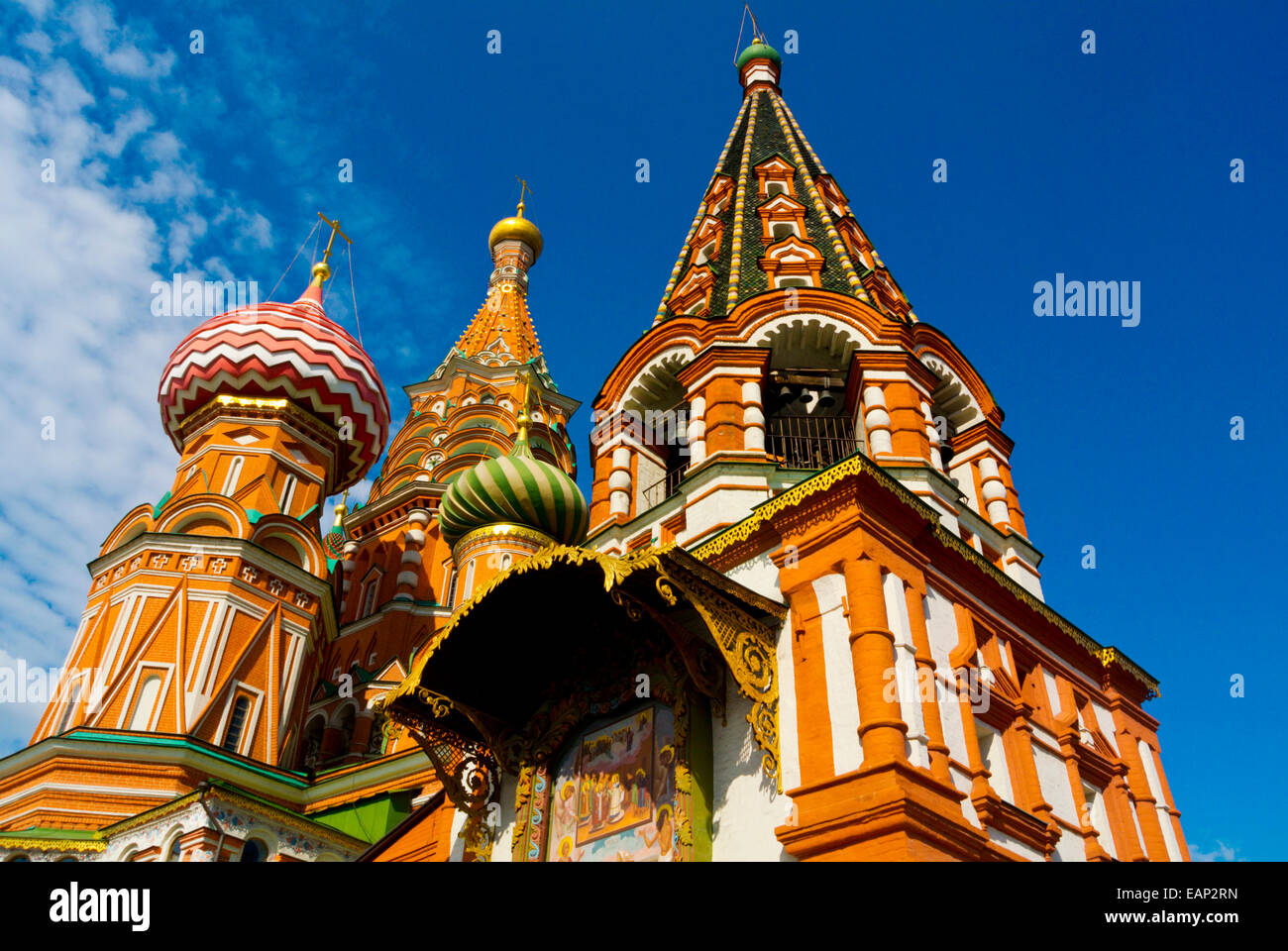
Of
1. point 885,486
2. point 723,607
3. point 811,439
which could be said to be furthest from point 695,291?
point 723,607

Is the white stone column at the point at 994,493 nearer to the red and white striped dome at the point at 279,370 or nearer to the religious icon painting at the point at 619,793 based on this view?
the religious icon painting at the point at 619,793

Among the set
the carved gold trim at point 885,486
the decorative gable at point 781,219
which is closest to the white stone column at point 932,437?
the carved gold trim at point 885,486

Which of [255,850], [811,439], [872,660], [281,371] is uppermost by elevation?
[281,371]

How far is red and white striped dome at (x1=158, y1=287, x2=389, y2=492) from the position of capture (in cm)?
2309

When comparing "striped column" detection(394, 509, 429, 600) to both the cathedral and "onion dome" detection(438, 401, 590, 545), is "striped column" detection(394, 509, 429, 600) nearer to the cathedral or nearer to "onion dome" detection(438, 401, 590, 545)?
the cathedral

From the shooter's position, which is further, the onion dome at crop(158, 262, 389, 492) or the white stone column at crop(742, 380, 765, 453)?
the onion dome at crop(158, 262, 389, 492)

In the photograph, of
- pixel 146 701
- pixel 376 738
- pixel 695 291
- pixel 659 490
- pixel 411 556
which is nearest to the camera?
pixel 659 490

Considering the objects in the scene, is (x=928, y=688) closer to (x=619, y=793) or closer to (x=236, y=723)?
(x=619, y=793)

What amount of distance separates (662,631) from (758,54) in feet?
53.4

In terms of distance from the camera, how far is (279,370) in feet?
76.0

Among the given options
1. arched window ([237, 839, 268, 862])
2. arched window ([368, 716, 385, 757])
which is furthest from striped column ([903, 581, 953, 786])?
arched window ([368, 716, 385, 757])

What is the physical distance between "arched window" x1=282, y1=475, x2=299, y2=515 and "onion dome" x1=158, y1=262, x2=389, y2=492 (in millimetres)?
1990
